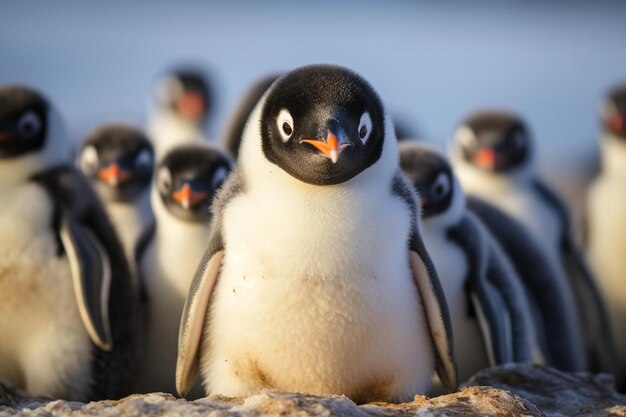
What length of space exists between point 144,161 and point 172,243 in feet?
3.11

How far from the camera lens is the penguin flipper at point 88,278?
3.85 metres

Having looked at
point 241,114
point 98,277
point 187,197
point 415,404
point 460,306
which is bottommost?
point 415,404

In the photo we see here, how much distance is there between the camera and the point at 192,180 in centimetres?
446

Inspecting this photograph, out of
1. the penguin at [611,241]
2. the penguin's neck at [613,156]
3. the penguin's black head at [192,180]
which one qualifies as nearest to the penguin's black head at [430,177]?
the penguin's black head at [192,180]

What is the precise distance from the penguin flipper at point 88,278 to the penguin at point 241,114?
1.75 m

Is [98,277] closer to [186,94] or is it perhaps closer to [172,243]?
[172,243]

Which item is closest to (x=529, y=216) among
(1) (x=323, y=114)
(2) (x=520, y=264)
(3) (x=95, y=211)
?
(2) (x=520, y=264)

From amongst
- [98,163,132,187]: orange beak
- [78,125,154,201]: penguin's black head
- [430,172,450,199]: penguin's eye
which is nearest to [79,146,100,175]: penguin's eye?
[78,125,154,201]: penguin's black head

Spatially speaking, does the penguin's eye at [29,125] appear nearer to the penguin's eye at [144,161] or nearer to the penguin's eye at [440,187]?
the penguin's eye at [144,161]

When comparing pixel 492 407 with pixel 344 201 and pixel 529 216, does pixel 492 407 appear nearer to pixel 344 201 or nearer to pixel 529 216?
pixel 344 201

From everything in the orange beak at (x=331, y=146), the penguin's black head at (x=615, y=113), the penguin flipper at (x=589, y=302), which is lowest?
the penguin flipper at (x=589, y=302)

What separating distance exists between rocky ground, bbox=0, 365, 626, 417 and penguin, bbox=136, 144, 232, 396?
82 centimetres

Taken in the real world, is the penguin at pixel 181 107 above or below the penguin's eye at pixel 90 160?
above

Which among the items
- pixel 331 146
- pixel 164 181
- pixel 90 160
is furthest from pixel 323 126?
pixel 90 160
